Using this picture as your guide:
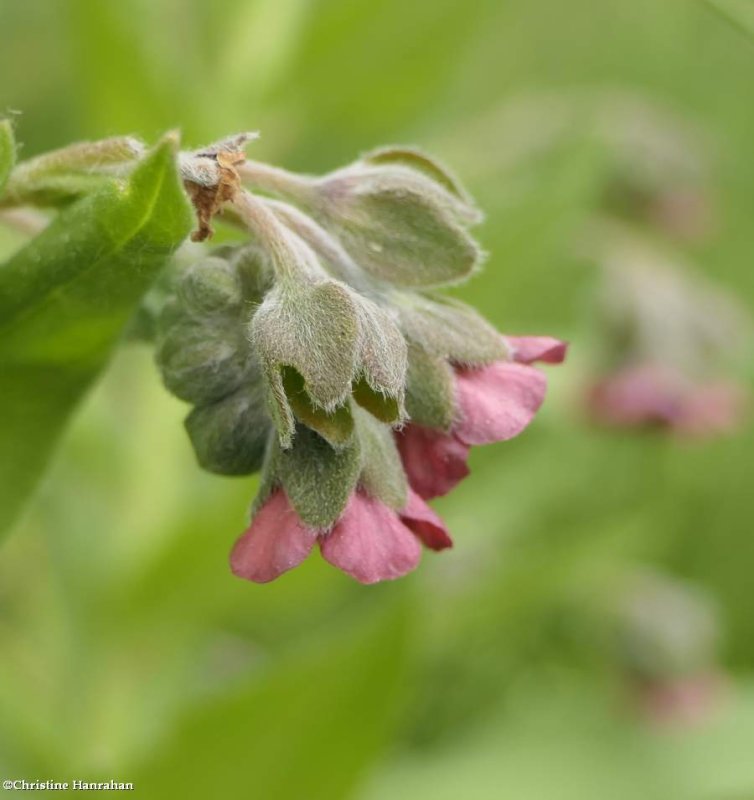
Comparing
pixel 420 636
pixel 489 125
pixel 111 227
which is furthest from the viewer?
pixel 489 125

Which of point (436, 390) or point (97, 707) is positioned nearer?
point (436, 390)

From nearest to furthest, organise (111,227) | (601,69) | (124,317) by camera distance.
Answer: (111,227) < (124,317) < (601,69)

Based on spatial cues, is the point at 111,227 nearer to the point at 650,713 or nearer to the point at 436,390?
the point at 436,390

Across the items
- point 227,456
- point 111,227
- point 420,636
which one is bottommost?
point 420,636

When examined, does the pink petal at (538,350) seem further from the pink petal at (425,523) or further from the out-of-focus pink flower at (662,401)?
the out-of-focus pink flower at (662,401)

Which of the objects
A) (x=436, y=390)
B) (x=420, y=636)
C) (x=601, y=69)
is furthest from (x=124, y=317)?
(x=601, y=69)

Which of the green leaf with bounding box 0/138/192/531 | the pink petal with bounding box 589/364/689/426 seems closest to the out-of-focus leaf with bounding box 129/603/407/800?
the green leaf with bounding box 0/138/192/531

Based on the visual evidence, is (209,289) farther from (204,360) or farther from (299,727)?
(299,727)
